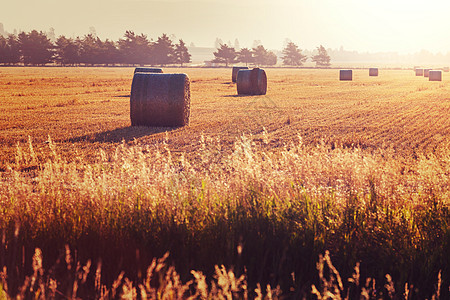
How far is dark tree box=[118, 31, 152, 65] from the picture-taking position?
12800 cm

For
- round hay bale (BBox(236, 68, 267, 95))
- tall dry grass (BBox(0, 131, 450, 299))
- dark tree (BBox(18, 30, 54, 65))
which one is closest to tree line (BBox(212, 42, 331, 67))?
dark tree (BBox(18, 30, 54, 65))

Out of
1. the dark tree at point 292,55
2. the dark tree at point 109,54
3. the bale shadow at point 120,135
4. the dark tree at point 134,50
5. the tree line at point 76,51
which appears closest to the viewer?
the bale shadow at point 120,135

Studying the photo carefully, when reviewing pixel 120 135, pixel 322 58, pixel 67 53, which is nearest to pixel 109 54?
pixel 67 53

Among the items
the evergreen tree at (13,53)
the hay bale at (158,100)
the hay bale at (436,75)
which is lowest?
the hay bale at (158,100)

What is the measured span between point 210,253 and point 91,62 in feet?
398

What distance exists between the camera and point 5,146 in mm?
14039

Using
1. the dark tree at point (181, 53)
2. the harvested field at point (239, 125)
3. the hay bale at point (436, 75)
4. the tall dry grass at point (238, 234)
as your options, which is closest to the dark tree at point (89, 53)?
the dark tree at point (181, 53)

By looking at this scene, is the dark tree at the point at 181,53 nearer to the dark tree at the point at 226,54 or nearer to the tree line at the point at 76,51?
the tree line at the point at 76,51

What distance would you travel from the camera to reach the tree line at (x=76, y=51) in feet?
369

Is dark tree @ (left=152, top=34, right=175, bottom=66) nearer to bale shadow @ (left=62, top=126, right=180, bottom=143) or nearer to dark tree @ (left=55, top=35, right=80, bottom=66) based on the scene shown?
dark tree @ (left=55, top=35, right=80, bottom=66)

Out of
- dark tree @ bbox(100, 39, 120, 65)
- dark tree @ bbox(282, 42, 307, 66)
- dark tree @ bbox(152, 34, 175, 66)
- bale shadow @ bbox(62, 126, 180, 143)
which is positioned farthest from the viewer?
dark tree @ bbox(282, 42, 307, 66)

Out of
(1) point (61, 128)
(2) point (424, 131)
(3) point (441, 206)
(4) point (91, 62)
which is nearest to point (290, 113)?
(2) point (424, 131)

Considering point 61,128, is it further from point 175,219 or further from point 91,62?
point 91,62

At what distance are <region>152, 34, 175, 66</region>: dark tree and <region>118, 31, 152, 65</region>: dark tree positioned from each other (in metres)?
2.49
